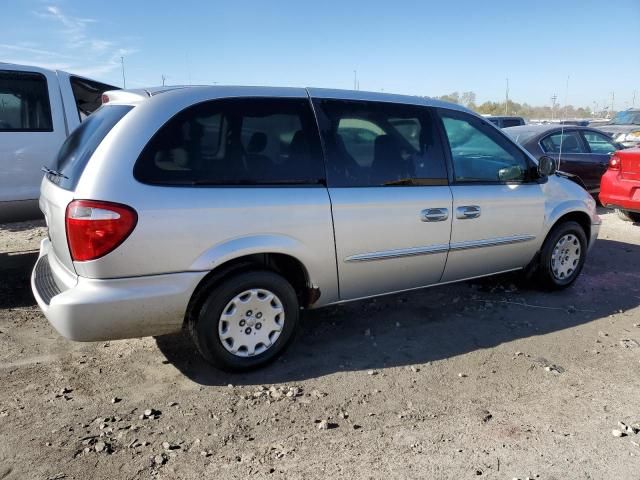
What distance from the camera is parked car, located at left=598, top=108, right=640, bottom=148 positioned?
1678 centimetres

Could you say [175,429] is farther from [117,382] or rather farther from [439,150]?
[439,150]

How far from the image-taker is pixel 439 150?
13.5ft

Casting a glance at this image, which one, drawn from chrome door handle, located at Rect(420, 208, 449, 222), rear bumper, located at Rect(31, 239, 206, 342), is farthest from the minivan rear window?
chrome door handle, located at Rect(420, 208, 449, 222)

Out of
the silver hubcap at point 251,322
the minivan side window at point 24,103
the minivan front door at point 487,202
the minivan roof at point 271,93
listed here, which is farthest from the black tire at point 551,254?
the minivan side window at point 24,103

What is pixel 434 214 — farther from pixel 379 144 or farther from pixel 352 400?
pixel 352 400

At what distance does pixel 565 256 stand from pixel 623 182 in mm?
3679

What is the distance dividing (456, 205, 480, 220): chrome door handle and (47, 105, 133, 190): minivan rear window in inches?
98.6

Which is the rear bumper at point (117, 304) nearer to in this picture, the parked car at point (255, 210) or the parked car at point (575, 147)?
the parked car at point (255, 210)

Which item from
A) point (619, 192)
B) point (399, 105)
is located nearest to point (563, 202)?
point (399, 105)

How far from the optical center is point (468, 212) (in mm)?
4160

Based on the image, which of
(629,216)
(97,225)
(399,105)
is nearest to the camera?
(97,225)

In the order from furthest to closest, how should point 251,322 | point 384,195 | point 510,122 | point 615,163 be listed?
point 510,122, point 615,163, point 384,195, point 251,322

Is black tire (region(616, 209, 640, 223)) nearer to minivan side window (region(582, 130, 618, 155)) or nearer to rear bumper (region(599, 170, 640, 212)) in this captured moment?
rear bumper (region(599, 170, 640, 212))

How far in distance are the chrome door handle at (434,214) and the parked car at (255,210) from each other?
0.02 m
